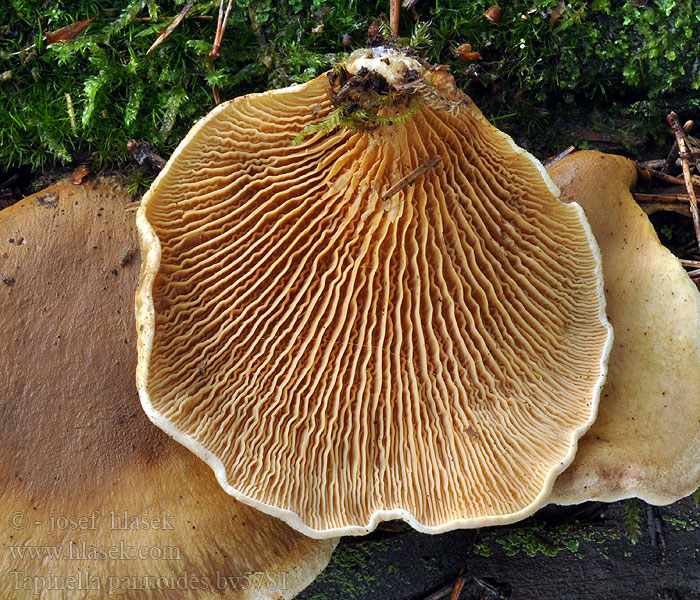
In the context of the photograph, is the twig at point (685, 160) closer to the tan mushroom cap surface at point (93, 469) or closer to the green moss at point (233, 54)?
the green moss at point (233, 54)

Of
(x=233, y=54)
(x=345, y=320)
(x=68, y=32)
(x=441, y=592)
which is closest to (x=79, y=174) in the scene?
(x=68, y=32)

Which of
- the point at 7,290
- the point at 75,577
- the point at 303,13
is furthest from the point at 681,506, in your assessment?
the point at 7,290

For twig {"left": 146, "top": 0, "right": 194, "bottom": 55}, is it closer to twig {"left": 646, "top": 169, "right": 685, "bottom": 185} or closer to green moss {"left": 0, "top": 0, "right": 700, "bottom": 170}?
green moss {"left": 0, "top": 0, "right": 700, "bottom": 170}

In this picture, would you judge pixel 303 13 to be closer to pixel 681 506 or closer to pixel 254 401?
pixel 254 401

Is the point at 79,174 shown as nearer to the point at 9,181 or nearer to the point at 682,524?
the point at 9,181

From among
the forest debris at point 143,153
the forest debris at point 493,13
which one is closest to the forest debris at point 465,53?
the forest debris at point 493,13

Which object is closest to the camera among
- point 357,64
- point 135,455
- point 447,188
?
point 357,64
